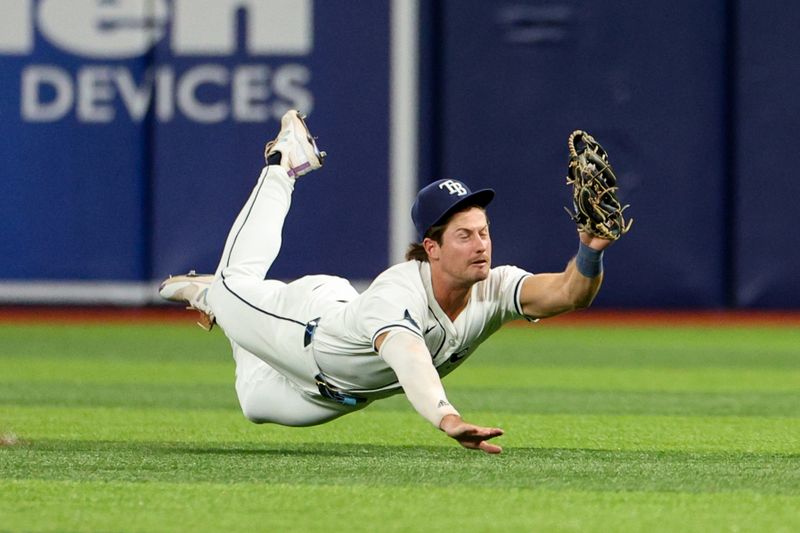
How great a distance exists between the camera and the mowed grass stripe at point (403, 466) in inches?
179

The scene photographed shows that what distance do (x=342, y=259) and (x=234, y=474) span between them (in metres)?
8.29

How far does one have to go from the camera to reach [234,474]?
4730 mm

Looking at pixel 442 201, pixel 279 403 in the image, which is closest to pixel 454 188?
pixel 442 201

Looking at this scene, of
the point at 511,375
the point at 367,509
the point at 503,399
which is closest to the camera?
the point at 367,509

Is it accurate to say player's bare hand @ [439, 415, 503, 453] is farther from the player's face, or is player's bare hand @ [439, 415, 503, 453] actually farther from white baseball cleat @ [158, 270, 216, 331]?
white baseball cleat @ [158, 270, 216, 331]

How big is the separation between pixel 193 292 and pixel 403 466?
1.70 meters

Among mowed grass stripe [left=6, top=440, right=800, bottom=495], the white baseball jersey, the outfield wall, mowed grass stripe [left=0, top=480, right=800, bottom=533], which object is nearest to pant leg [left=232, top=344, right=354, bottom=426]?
mowed grass stripe [left=6, top=440, right=800, bottom=495]

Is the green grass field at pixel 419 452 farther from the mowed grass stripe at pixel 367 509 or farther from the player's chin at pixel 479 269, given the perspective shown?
the player's chin at pixel 479 269

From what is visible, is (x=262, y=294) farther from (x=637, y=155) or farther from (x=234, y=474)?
(x=637, y=155)

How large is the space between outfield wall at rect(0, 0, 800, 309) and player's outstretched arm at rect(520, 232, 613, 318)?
790cm

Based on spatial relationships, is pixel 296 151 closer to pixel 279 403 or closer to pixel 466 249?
pixel 279 403

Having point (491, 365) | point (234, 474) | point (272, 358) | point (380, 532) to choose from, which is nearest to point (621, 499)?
point (380, 532)

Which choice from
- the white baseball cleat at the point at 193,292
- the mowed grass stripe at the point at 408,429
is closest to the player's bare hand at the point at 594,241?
the mowed grass stripe at the point at 408,429

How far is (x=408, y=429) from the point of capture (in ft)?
21.0
